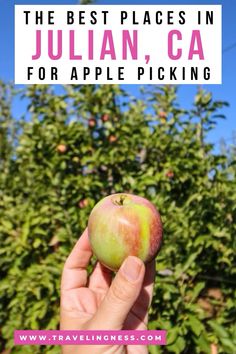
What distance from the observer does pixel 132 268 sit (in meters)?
1.31

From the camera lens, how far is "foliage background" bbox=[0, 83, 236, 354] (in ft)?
8.73

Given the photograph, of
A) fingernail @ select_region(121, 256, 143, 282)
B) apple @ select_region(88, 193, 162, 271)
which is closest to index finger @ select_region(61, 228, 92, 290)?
apple @ select_region(88, 193, 162, 271)

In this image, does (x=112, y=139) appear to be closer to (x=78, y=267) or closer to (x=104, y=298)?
(x=78, y=267)

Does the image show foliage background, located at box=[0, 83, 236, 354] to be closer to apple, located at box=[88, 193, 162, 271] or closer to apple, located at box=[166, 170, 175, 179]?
apple, located at box=[166, 170, 175, 179]

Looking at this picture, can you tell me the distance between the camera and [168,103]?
→ 3.96m

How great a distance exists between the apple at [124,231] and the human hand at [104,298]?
0.08 metres

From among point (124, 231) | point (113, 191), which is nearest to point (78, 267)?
point (124, 231)

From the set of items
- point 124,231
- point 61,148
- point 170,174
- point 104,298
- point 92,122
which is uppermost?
point 92,122

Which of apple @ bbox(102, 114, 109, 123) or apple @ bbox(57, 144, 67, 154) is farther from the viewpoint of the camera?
apple @ bbox(102, 114, 109, 123)

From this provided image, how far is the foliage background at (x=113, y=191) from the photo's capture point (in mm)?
2660

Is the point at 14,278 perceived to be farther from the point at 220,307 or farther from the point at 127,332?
the point at 127,332

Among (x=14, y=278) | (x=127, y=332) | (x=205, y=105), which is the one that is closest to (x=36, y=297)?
(x=14, y=278)

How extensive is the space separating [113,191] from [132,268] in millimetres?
2331

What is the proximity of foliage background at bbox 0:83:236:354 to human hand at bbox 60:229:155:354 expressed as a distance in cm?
71
